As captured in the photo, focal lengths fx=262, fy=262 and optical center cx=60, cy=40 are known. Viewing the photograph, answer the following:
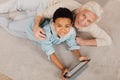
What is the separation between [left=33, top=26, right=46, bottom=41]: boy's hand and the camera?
1.47m

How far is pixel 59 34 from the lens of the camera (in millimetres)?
1477

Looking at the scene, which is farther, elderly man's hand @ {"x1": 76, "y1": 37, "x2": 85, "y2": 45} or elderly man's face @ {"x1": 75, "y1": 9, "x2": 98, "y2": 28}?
elderly man's hand @ {"x1": 76, "y1": 37, "x2": 85, "y2": 45}

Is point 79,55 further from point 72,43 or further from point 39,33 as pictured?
point 39,33

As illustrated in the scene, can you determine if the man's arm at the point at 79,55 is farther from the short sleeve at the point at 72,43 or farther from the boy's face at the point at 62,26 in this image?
the boy's face at the point at 62,26

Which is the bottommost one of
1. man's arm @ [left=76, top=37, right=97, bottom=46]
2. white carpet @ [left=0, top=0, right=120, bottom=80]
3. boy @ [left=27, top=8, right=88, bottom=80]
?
white carpet @ [left=0, top=0, right=120, bottom=80]

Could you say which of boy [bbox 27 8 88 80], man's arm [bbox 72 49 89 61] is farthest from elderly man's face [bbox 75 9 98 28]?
man's arm [bbox 72 49 89 61]

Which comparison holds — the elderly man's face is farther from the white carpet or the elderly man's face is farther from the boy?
the white carpet

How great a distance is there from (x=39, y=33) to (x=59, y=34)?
0.37ft

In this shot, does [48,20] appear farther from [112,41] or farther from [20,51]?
[112,41]

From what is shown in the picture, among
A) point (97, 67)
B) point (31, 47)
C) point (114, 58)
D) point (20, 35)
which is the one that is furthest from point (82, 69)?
point (20, 35)

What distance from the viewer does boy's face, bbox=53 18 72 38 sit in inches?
54.7

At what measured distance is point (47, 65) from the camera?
60.2 inches

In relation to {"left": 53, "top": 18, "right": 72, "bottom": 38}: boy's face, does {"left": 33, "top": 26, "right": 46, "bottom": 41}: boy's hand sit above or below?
below

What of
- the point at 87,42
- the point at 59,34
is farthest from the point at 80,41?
the point at 59,34
